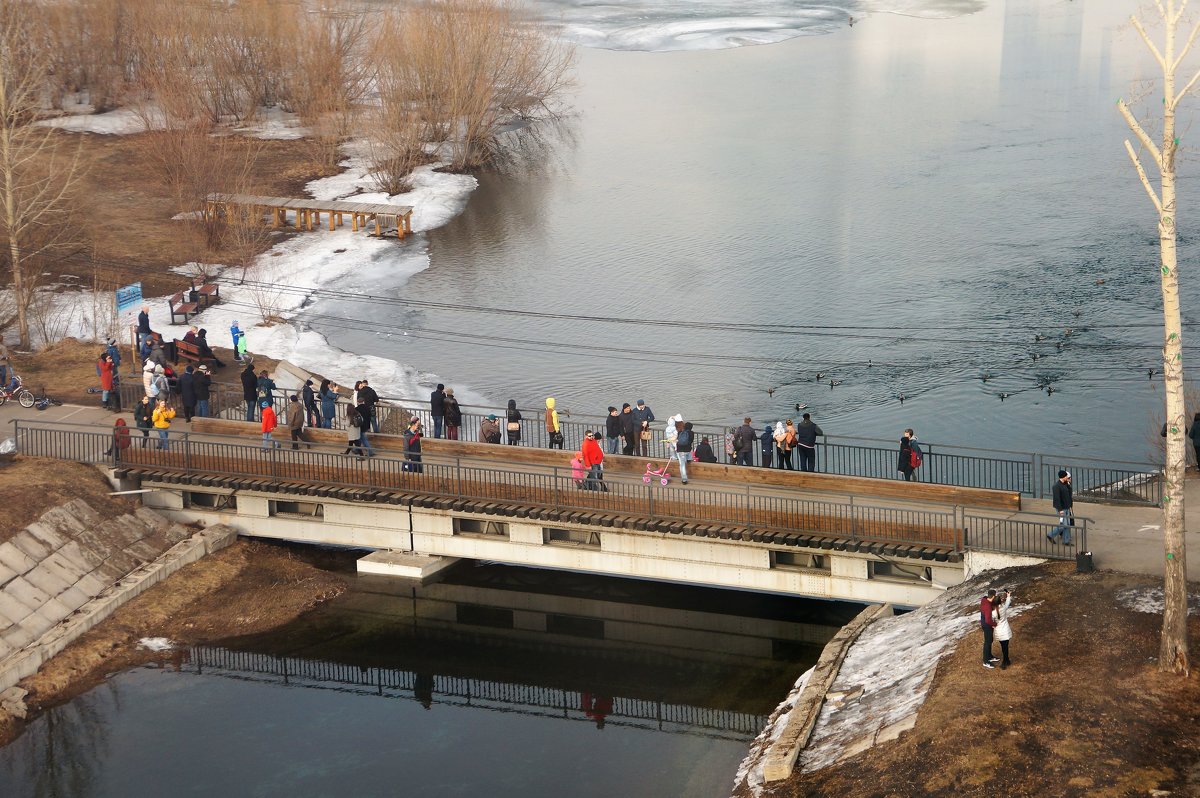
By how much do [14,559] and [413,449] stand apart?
342 inches

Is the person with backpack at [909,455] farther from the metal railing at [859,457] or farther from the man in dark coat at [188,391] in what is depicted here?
the man in dark coat at [188,391]

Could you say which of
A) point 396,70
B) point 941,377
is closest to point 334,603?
point 941,377

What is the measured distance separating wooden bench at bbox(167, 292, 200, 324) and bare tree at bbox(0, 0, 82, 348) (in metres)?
4.69

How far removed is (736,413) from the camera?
46250mm

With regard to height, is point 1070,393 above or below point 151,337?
below

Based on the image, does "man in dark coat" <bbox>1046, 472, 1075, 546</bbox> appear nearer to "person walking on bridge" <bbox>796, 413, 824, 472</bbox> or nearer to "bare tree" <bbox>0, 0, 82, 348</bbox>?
"person walking on bridge" <bbox>796, 413, 824, 472</bbox>

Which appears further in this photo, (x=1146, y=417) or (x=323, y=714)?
(x=1146, y=417)

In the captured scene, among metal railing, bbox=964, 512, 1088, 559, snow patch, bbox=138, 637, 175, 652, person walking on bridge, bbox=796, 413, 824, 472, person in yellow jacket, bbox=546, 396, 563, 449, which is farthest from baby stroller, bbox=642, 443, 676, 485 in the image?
snow patch, bbox=138, 637, 175, 652

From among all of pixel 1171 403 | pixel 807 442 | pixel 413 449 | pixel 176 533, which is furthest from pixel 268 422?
pixel 1171 403

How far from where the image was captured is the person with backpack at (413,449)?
33.4 meters

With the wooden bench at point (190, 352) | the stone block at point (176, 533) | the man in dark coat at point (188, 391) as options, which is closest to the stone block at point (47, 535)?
the stone block at point (176, 533)

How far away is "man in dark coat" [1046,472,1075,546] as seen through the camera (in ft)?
89.9

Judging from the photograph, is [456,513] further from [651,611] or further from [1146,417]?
[1146,417]

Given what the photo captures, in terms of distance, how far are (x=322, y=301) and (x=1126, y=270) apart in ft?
102
